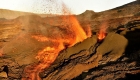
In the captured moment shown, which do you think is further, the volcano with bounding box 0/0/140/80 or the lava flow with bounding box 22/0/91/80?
the lava flow with bounding box 22/0/91/80

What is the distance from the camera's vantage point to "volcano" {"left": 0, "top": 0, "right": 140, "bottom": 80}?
11148 millimetres

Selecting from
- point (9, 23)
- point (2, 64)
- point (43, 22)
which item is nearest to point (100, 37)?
point (2, 64)

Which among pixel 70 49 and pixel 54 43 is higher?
pixel 54 43

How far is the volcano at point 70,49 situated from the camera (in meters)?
11.1

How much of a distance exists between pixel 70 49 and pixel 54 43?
10.5 ft

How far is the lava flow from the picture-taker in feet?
42.3

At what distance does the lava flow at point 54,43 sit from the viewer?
1290cm

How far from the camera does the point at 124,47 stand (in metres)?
12.4

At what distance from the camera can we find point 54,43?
16484mm

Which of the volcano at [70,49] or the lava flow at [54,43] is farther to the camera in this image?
the lava flow at [54,43]

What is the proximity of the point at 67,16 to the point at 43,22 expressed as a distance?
2255 millimetres

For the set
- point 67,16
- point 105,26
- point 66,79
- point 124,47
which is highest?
point 67,16

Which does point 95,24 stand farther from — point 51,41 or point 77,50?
point 77,50

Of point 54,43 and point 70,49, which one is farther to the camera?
point 54,43
